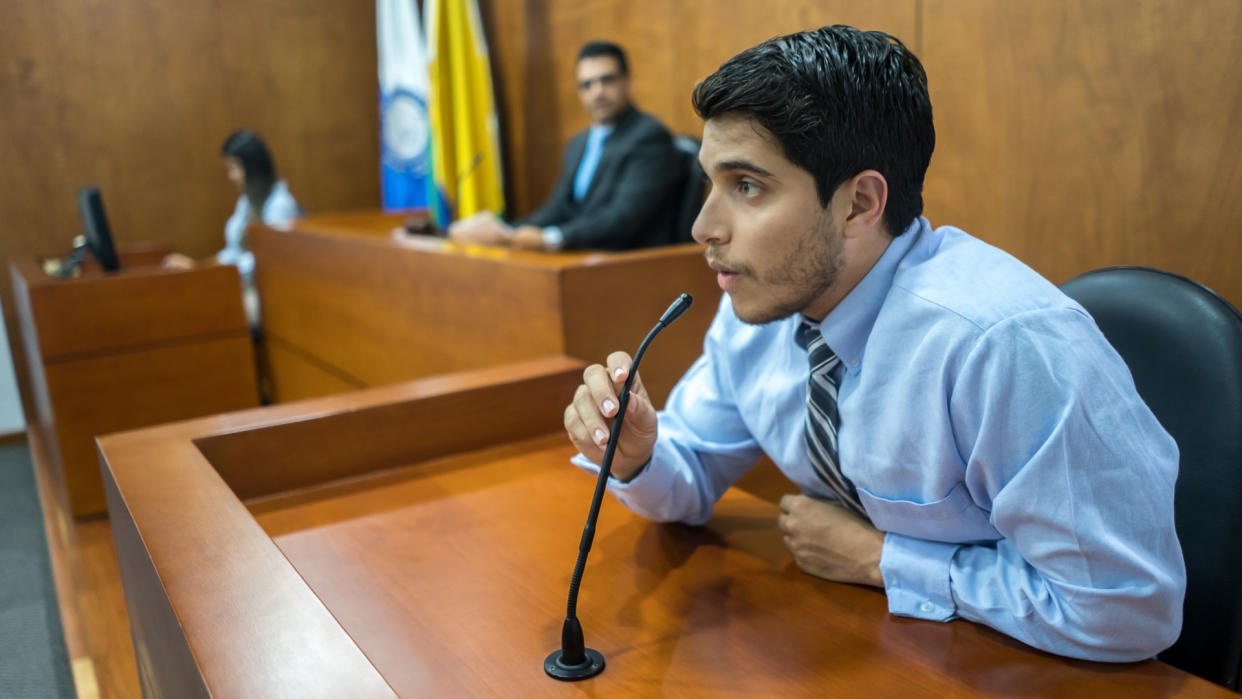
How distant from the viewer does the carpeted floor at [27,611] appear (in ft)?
6.91

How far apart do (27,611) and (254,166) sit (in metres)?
2.56

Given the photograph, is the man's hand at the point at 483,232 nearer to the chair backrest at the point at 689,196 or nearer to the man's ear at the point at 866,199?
the chair backrest at the point at 689,196

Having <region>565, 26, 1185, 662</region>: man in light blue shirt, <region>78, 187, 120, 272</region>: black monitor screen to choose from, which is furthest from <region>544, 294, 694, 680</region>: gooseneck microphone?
<region>78, 187, 120, 272</region>: black monitor screen

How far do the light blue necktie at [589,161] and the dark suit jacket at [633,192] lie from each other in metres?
0.12

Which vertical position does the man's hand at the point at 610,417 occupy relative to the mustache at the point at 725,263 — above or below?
below

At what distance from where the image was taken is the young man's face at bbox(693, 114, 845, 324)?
970 millimetres

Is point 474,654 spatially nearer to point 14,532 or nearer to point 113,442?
point 113,442

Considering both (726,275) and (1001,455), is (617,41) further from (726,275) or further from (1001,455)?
(1001,455)

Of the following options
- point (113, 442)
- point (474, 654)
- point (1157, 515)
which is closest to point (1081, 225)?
point (1157, 515)

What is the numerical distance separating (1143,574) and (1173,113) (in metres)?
1.36

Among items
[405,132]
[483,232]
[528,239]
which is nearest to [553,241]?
[528,239]

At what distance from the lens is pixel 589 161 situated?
10.7 feet

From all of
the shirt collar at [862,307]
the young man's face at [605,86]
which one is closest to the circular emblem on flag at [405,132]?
the young man's face at [605,86]

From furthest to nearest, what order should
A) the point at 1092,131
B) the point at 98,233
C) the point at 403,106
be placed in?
the point at 403,106, the point at 98,233, the point at 1092,131
